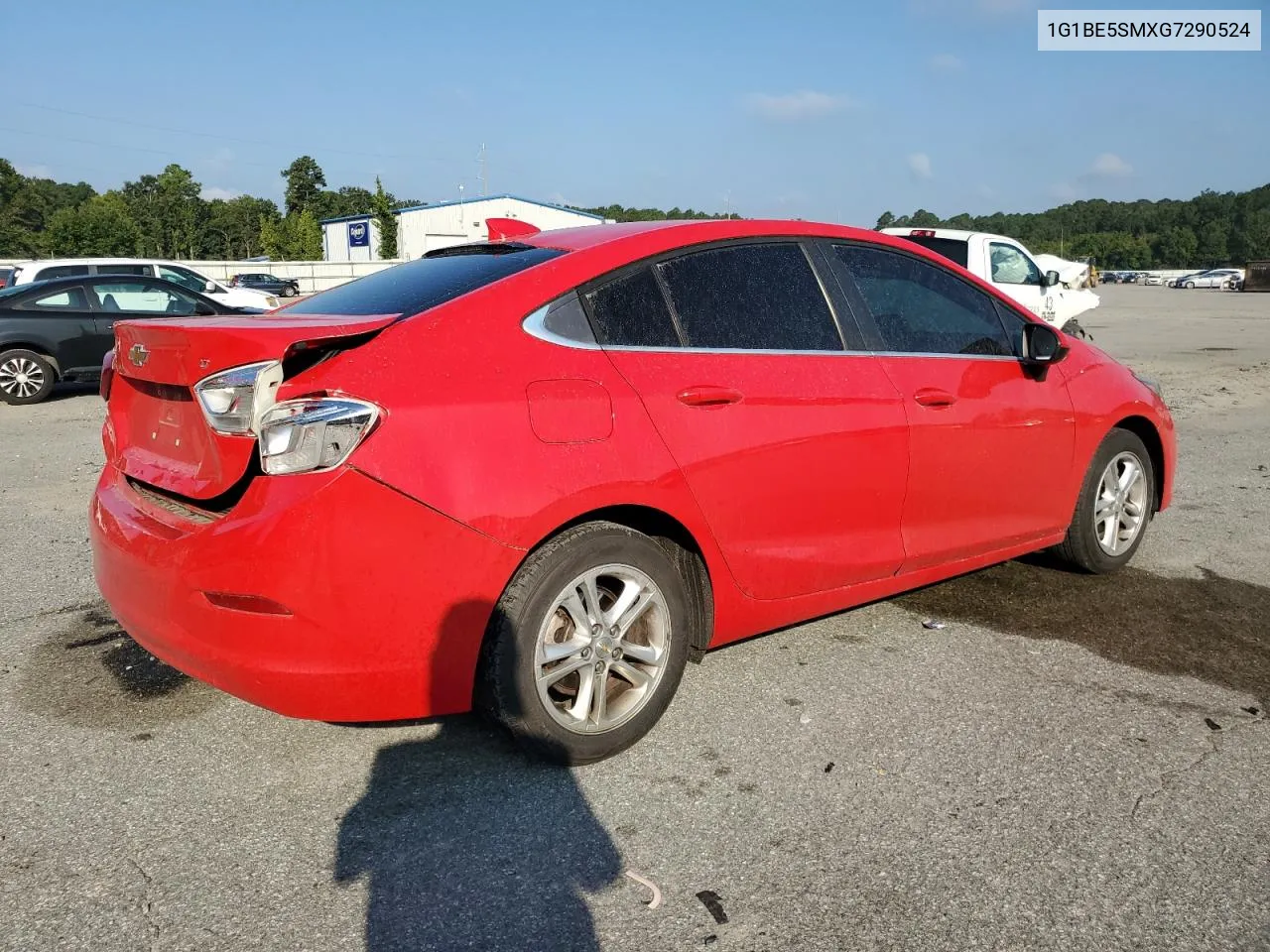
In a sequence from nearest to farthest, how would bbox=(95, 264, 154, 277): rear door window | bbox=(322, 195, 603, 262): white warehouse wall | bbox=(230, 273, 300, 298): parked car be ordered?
1. bbox=(95, 264, 154, 277): rear door window
2. bbox=(230, 273, 300, 298): parked car
3. bbox=(322, 195, 603, 262): white warehouse wall

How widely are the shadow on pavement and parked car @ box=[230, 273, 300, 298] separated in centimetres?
4346

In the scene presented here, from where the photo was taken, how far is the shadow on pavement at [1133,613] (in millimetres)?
4008

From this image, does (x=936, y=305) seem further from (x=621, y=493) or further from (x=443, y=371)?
Answer: (x=443, y=371)

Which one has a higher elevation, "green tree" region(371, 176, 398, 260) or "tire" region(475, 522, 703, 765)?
"green tree" region(371, 176, 398, 260)

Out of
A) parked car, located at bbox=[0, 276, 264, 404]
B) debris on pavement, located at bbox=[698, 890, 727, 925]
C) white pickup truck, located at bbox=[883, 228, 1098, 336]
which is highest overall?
white pickup truck, located at bbox=[883, 228, 1098, 336]

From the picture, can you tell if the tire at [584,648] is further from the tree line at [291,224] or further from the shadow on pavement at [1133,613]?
the tree line at [291,224]

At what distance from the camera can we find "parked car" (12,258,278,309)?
59.6 ft

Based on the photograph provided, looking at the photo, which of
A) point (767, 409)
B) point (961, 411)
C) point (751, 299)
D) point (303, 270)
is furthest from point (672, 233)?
point (303, 270)

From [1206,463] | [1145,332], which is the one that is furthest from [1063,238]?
[1206,463]

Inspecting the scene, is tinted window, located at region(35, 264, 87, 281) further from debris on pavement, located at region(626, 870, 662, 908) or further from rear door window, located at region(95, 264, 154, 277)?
debris on pavement, located at region(626, 870, 662, 908)

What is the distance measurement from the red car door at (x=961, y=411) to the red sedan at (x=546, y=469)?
0.06ft

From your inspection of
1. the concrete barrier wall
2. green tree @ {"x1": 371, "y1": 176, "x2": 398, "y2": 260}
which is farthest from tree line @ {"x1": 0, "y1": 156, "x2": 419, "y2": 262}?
the concrete barrier wall

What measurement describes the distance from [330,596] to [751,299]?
177 centimetres

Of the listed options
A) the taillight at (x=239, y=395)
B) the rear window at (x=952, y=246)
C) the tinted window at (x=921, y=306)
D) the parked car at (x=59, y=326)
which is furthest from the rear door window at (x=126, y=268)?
the taillight at (x=239, y=395)
